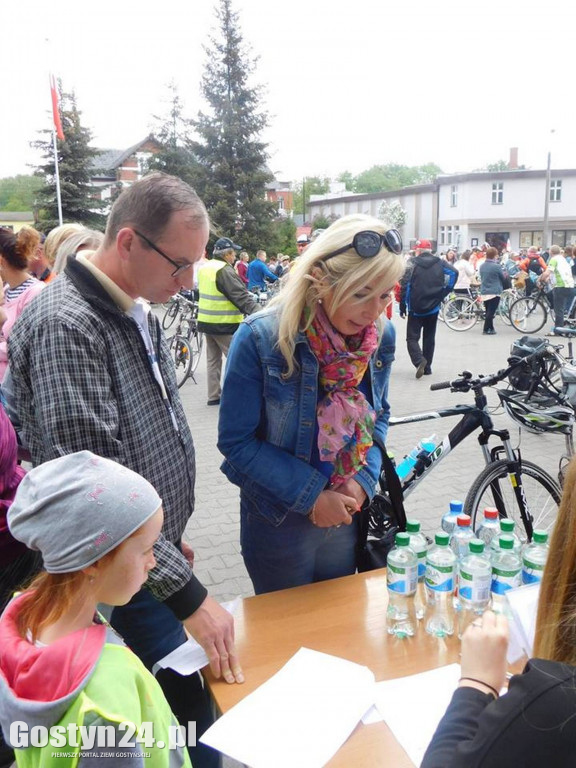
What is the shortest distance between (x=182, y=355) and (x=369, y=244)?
6864mm

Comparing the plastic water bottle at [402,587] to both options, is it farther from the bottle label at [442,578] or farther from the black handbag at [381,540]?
the black handbag at [381,540]

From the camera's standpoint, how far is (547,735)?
80cm

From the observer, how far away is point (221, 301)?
23.2 feet

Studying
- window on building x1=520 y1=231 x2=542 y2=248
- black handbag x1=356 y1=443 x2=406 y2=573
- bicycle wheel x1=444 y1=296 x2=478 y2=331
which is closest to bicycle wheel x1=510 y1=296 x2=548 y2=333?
bicycle wheel x1=444 y1=296 x2=478 y2=331

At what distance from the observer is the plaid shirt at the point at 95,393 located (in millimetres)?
1395

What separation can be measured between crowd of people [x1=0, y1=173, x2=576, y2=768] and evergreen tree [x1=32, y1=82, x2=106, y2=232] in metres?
28.0

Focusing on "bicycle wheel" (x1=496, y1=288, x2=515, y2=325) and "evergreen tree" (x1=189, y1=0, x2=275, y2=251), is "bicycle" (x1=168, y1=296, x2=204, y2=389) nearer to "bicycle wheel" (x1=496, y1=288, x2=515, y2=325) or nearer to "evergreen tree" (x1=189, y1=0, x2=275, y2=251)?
"bicycle wheel" (x1=496, y1=288, x2=515, y2=325)

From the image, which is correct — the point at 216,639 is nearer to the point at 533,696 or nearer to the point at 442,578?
the point at 442,578

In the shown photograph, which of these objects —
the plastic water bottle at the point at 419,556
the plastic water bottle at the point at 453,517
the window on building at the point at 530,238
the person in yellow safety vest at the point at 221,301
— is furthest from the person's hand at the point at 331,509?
the window on building at the point at 530,238

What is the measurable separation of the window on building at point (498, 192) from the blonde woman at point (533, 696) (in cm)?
4669

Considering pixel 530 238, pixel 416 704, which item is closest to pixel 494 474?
pixel 416 704

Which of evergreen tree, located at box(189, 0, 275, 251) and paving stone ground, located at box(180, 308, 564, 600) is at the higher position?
evergreen tree, located at box(189, 0, 275, 251)

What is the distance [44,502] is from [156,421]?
1.74 ft

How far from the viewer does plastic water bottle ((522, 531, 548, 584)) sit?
163cm
